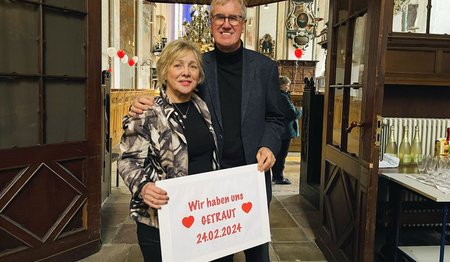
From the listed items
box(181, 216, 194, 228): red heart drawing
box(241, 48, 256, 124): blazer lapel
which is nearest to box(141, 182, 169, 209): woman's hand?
box(181, 216, 194, 228): red heart drawing

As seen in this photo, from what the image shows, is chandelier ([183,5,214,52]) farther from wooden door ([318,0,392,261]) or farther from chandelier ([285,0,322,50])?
wooden door ([318,0,392,261])

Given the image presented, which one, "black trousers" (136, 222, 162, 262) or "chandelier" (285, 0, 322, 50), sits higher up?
"chandelier" (285, 0, 322, 50)

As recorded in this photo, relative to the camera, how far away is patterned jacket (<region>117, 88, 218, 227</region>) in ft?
5.13

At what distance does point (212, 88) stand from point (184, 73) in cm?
25

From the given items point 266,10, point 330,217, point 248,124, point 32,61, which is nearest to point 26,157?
point 32,61

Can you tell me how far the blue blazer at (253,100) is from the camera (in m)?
1.81

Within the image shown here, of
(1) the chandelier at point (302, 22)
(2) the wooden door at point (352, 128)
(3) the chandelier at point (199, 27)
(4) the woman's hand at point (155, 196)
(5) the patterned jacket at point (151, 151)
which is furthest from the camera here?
(1) the chandelier at point (302, 22)

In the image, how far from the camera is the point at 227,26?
173 centimetres

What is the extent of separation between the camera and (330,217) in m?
3.14

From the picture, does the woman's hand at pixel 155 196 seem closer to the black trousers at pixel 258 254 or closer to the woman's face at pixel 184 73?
the woman's face at pixel 184 73

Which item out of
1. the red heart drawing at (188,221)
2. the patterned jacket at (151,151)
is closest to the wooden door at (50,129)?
the patterned jacket at (151,151)

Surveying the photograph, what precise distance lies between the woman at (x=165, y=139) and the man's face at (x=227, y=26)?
169 millimetres

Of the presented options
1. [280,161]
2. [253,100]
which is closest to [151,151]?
[253,100]

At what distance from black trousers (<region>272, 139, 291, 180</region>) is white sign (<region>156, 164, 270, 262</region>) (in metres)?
3.90
